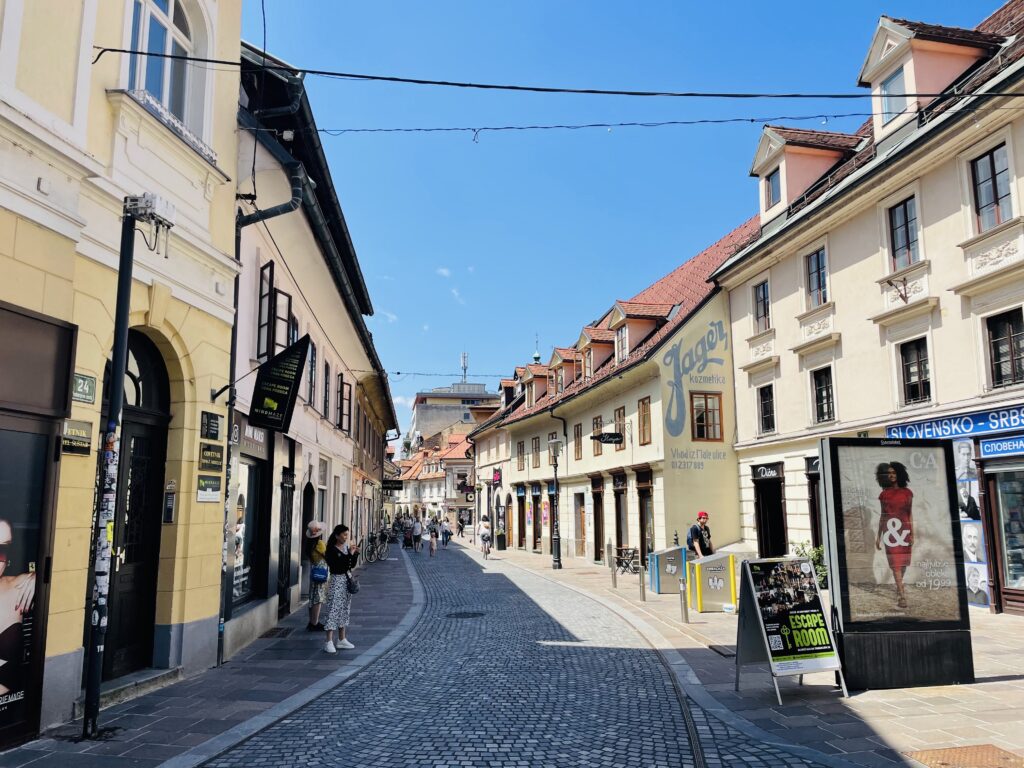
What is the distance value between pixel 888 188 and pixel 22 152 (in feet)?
50.0

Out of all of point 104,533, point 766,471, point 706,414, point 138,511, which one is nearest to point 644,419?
point 706,414

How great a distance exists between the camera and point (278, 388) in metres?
9.65

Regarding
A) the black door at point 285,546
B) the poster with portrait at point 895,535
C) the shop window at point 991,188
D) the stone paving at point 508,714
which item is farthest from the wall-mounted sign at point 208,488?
the shop window at point 991,188

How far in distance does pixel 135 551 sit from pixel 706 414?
17503mm

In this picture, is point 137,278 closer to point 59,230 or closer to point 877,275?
point 59,230

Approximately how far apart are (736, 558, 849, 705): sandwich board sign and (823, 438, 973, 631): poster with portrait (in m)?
0.32

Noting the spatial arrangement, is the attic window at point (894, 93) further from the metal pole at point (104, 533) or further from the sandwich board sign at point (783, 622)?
the metal pole at point (104, 533)

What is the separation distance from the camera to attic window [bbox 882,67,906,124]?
1548 centimetres

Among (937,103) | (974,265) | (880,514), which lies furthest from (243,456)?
(937,103)

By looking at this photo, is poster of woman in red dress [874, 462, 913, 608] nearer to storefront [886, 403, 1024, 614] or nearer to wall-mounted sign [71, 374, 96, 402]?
storefront [886, 403, 1024, 614]

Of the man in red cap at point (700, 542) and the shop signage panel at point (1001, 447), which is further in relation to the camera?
the man in red cap at point (700, 542)

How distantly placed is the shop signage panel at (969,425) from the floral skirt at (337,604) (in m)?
8.78

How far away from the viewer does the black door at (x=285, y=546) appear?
12.9 metres

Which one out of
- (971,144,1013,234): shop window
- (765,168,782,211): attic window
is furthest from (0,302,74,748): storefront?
(765,168,782,211): attic window
